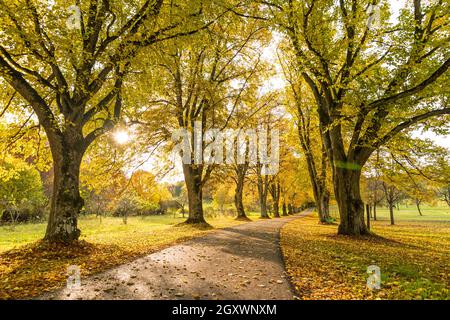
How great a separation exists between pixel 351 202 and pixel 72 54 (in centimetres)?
1408

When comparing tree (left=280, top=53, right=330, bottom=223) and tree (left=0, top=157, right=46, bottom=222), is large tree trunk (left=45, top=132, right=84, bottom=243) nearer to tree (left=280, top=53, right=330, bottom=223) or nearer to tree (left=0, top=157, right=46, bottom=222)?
tree (left=280, top=53, right=330, bottom=223)

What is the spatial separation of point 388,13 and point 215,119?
12733 millimetres

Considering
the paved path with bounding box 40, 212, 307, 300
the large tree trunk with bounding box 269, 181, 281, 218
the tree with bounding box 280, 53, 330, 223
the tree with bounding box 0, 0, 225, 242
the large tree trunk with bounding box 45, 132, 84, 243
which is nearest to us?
the paved path with bounding box 40, 212, 307, 300

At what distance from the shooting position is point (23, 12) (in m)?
8.04

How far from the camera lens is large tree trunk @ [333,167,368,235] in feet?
46.7

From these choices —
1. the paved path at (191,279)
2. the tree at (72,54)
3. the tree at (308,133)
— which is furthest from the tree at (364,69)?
the tree at (308,133)

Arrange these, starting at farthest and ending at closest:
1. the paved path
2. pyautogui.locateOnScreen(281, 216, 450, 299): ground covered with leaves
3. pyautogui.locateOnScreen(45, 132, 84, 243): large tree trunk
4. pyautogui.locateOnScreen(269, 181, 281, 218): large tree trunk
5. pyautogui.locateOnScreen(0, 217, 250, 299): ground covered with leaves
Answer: pyautogui.locateOnScreen(269, 181, 281, 218): large tree trunk
pyautogui.locateOnScreen(45, 132, 84, 243): large tree trunk
pyautogui.locateOnScreen(0, 217, 250, 299): ground covered with leaves
pyautogui.locateOnScreen(281, 216, 450, 299): ground covered with leaves
the paved path

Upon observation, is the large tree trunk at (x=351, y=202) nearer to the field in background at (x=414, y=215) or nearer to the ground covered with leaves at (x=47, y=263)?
the ground covered with leaves at (x=47, y=263)

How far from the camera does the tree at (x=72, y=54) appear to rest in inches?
332

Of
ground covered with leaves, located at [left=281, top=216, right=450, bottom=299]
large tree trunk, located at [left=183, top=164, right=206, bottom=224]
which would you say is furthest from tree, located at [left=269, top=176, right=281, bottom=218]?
ground covered with leaves, located at [left=281, top=216, right=450, bottom=299]

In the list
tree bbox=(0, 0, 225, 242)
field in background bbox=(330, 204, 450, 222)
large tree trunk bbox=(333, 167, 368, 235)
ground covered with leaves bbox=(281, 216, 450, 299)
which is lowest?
field in background bbox=(330, 204, 450, 222)

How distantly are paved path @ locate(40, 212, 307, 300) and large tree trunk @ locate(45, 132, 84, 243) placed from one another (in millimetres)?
3485

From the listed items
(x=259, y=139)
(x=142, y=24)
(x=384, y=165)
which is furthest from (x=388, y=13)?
(x=259, y=139)
